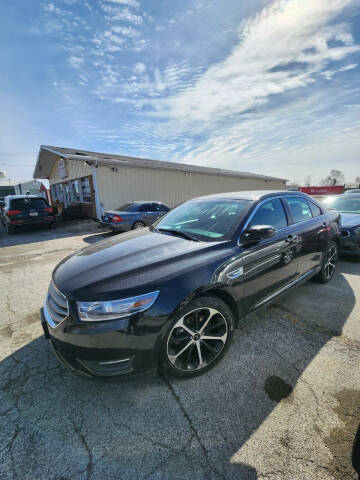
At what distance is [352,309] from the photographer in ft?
9.61

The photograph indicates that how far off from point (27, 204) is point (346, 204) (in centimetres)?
1152

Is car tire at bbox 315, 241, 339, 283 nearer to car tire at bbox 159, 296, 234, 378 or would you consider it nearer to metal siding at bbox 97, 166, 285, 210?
car tire at bbox 159, 296, 234, 378

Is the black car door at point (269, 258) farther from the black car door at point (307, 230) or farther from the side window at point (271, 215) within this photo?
the black car door at point (307, 230)

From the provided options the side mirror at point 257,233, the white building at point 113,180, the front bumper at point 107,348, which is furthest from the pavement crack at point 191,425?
the white building at point 113,180

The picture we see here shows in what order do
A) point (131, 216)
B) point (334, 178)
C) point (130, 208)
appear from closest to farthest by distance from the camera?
point (131, 216) < point (130, 208) < point (334, 178)

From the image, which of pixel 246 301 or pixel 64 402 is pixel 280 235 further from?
pixel 64 402

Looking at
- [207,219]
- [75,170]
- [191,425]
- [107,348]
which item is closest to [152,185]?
[75,170]

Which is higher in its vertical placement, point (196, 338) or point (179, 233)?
point (179, 233)

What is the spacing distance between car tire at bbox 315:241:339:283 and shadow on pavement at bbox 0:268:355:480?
168 cm

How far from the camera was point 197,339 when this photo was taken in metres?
1.88

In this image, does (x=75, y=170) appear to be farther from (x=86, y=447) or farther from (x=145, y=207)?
(x=86, y=447)

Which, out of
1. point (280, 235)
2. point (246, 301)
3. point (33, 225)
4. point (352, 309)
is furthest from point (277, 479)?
point (33, 225)

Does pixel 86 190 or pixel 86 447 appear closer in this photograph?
pixel 86 447

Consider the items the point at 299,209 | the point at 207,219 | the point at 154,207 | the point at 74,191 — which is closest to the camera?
the point at 207,219
